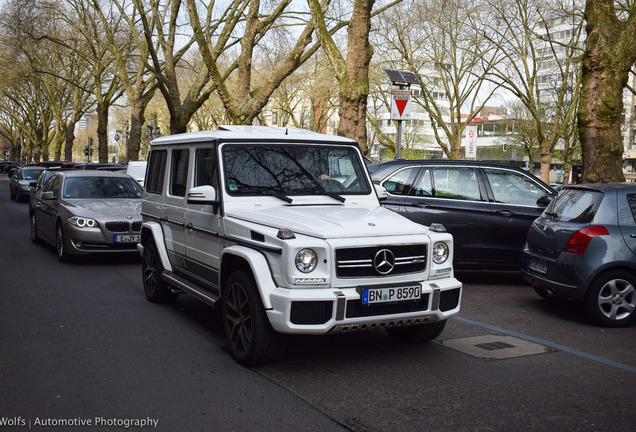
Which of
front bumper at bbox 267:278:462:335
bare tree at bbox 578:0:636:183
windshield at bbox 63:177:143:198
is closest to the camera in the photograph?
front bumper at bbox 267:278:462:335

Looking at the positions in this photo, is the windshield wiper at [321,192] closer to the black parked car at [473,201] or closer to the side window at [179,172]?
the side window at [179,172]

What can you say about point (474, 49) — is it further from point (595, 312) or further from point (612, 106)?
point (595, 312)

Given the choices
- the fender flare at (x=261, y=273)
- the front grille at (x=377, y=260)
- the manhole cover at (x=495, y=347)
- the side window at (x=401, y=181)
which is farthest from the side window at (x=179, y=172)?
the side window at (x=401, y=181)

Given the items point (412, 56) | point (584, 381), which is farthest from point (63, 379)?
point (412, 56)

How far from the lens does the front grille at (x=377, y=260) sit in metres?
5.30

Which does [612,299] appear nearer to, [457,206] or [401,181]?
[457,206]

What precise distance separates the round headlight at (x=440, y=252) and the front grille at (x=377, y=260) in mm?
176

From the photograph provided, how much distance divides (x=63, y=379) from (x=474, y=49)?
101 ft

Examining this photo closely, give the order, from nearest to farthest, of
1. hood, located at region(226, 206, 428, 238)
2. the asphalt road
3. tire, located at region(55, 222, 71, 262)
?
the asphalt road < hood, located at region(226, 206, 428, 238) < tire, located at region(55, 222, 71, 262)

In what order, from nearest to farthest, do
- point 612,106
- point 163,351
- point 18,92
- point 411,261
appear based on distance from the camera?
point 411,261 < point 163,351 < point 612,106 < point 18,92

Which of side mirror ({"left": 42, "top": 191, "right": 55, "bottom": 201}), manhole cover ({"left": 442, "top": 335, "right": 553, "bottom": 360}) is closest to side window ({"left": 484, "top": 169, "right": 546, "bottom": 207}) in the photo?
manhole cover ({"left": 442, "top": 335, "right": 553, "bottom": 360})

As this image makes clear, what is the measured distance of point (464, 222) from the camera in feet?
32.6

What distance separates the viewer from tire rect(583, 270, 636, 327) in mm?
7410

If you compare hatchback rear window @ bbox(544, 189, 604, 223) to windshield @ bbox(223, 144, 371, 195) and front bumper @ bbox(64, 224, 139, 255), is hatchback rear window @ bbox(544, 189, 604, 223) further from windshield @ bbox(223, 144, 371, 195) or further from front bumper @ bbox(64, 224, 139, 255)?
front bumper @ bbox(64, 224, 139, 255)
